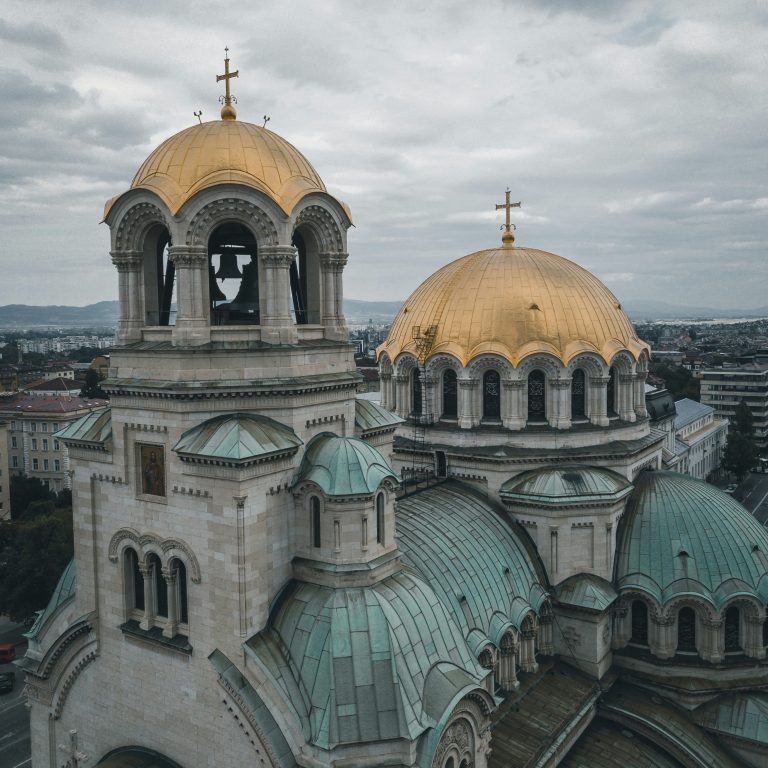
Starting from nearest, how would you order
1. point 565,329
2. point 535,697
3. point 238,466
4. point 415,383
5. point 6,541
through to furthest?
point 238,466 < point 535,697 < point 565,329 < point 415,383 < point 6,541

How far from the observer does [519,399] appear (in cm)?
2819

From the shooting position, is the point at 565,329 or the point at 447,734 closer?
the point at 447,734

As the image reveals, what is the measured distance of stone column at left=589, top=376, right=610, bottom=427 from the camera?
2884 centimetres

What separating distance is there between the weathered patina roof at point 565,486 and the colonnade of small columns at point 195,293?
12682 millimetres

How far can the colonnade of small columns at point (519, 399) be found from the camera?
28188 millimetres

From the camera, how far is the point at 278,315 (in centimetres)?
1809

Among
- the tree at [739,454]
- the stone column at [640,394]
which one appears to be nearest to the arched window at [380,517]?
the stone column at [640,394]

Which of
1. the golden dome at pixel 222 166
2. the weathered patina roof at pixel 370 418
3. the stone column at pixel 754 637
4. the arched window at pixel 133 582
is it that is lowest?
the stone column at pixel 754 637

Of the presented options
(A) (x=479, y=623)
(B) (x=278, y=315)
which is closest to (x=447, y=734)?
(A) (x=479, y=623)

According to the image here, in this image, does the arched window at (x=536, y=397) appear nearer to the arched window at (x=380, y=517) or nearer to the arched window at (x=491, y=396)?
the arched window at (x=491, y=396)

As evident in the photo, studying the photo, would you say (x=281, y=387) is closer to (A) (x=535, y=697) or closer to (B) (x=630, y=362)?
(A) (x=535, y=697)

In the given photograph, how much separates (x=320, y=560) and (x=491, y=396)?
13480mm

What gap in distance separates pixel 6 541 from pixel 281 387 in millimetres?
45950

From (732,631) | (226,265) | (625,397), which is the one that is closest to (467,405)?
(625,397)
